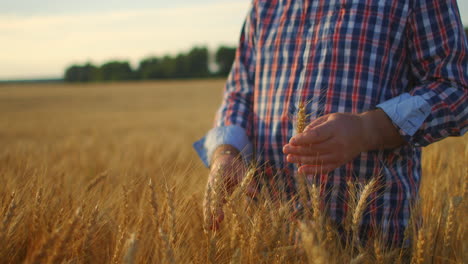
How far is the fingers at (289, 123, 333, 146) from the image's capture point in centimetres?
82

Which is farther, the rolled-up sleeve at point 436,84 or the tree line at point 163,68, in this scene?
the tree line at point 163,68

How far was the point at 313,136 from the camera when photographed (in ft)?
2.69

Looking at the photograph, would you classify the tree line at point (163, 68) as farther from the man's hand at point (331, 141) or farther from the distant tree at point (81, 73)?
the man's hand at point (331, 141)

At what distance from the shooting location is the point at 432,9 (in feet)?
3.25

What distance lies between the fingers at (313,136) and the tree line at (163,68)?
1789 inches

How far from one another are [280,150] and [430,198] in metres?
0.61

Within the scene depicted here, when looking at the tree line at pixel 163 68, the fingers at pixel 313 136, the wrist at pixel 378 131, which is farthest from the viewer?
the tree line at pixel 163 68

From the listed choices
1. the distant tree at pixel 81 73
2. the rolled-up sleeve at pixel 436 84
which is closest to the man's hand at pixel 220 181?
the rolled-up sleeve at pixel 436 84

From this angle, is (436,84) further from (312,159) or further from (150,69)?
(150,69)

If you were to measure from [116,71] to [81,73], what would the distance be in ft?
23.1

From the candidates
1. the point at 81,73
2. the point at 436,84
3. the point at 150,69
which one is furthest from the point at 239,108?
the point at 81,73

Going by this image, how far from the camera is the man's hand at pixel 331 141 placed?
83 centimetres

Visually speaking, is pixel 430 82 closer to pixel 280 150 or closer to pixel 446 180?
pixel 280 150

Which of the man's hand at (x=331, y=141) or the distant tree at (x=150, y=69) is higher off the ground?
the distant tree at (x=150, y=69)
